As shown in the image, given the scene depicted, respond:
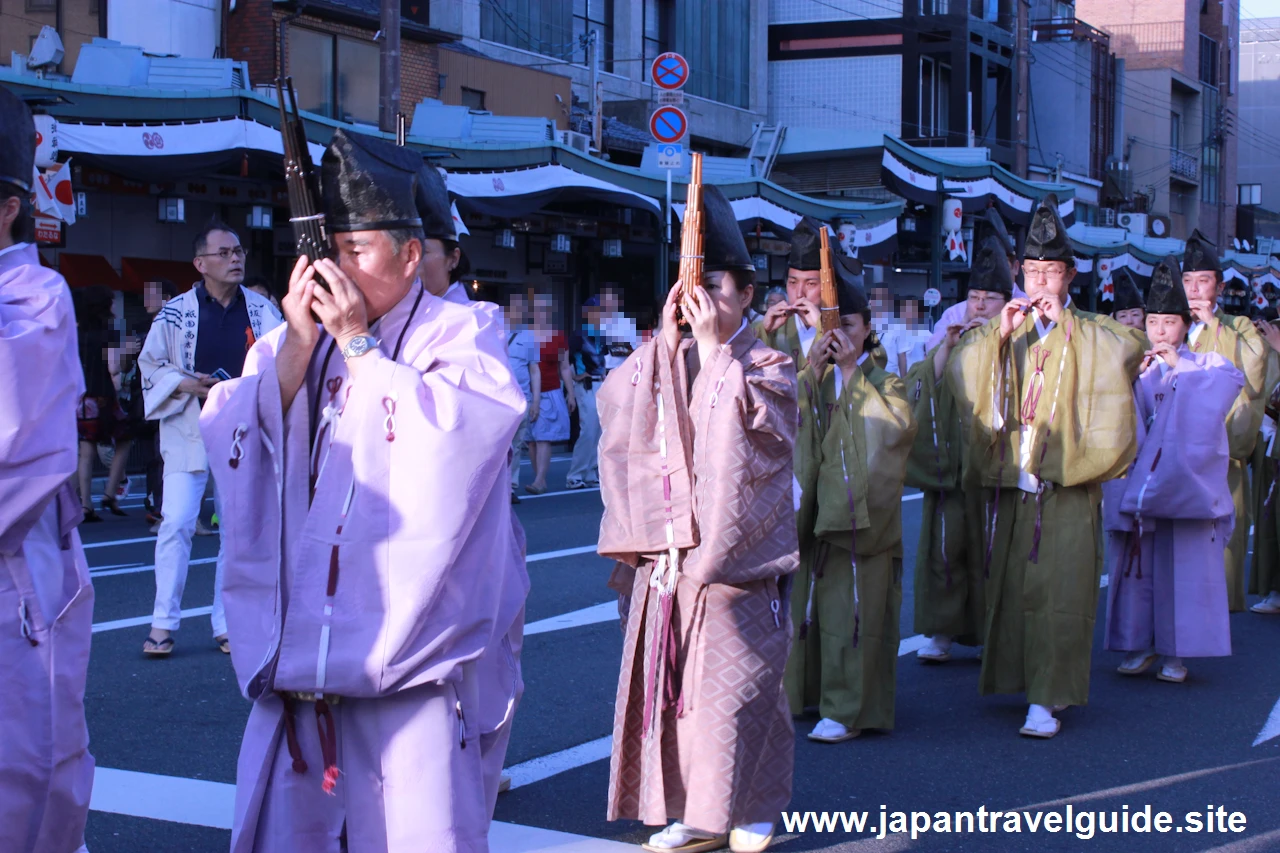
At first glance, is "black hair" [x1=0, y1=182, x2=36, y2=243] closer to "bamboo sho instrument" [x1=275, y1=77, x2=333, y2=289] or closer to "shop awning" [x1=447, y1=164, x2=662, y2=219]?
"bamboo sho instrument" [x1=275, y1=77, x2=333, y2=289]

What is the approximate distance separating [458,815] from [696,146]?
102 feet

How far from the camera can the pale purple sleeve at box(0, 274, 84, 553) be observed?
300cm

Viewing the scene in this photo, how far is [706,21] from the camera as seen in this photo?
33.1m

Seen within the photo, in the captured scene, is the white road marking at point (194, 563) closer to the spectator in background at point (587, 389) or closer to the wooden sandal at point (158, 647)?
the wooden sandal at point (158, 647)

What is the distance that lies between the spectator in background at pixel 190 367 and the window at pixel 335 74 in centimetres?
1444

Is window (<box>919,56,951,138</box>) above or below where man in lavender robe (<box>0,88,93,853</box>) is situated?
above

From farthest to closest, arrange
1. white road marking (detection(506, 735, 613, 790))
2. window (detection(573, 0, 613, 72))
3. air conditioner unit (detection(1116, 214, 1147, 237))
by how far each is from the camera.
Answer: air conditioner unit (detection(1116, 214, 1147, 237)) < window (detection(573, 0, 613, 72)) < white road marking (detection(506, 735, 613, 790))

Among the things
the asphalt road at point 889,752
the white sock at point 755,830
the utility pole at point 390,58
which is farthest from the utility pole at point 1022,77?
the white sock at point 755,830

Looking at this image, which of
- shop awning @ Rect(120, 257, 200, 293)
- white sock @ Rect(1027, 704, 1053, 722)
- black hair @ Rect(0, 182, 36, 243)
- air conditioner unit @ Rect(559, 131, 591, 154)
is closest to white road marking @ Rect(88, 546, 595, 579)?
white sock @ Rect(1027, 704, 1053, 722)

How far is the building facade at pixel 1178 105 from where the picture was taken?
53.5 meters

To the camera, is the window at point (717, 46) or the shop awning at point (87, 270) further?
the window at point (717, 46)

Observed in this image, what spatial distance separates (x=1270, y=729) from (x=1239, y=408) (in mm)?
2739

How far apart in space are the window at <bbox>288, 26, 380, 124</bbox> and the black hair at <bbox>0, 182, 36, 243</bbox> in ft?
59.4

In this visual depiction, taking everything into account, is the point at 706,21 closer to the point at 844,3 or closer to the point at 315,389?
the point at 844,3
